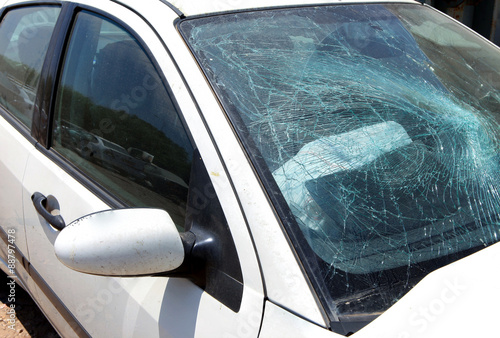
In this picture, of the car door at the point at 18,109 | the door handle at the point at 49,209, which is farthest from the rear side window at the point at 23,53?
the door handle at the point at 49,209

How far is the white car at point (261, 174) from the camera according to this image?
115 centimetres

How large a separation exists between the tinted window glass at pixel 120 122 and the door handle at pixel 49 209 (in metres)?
0.16

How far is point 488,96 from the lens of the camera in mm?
1780

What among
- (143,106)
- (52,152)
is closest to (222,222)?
(143,106)

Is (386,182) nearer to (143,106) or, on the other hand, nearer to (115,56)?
(143,106)

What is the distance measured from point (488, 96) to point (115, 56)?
126 cm

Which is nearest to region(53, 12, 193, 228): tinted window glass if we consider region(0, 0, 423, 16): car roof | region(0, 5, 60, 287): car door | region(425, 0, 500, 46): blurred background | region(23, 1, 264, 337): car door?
region(23, 1, 264, 337): car door

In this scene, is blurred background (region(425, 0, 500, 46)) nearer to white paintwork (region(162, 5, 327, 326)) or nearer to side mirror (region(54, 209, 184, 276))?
white paintwork (region(162, 5, 327, 326))

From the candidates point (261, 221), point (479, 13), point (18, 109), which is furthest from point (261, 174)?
point (479, 13)

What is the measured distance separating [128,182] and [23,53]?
1.04m

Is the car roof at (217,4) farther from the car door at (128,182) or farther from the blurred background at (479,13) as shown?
the blurred background at (479,13)

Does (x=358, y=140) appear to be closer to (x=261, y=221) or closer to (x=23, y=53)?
(x=261, y=221)

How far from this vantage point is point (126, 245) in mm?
1195

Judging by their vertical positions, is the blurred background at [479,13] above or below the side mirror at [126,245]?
above
